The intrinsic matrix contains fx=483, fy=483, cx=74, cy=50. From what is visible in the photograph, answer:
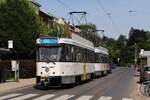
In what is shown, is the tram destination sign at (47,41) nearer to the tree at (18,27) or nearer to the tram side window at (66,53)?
the tram side window at (66,53)

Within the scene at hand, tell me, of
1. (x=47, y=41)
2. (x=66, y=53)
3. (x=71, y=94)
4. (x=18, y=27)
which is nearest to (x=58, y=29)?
(x=18, y=27)

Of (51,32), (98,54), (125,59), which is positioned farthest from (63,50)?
(125,59)

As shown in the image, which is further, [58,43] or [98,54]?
[98,54]

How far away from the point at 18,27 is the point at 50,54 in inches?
1004

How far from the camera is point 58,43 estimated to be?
3111 cm

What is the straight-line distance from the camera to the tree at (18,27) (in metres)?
55.2

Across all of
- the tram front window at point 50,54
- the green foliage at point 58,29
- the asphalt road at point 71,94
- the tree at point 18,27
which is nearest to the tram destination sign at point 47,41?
the tram front window at point 50,54

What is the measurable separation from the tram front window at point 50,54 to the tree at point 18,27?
23.9m

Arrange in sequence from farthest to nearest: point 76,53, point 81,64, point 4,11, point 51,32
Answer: point 51,32 < point 4,11 < point 81,64 < point 76,53

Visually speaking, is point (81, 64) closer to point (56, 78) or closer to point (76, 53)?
point (76, 53)

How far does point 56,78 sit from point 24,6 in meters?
29.5

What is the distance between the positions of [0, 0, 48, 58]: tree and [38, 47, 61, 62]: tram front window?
23.9m

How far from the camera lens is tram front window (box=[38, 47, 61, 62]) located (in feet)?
102

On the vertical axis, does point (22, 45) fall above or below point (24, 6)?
below
